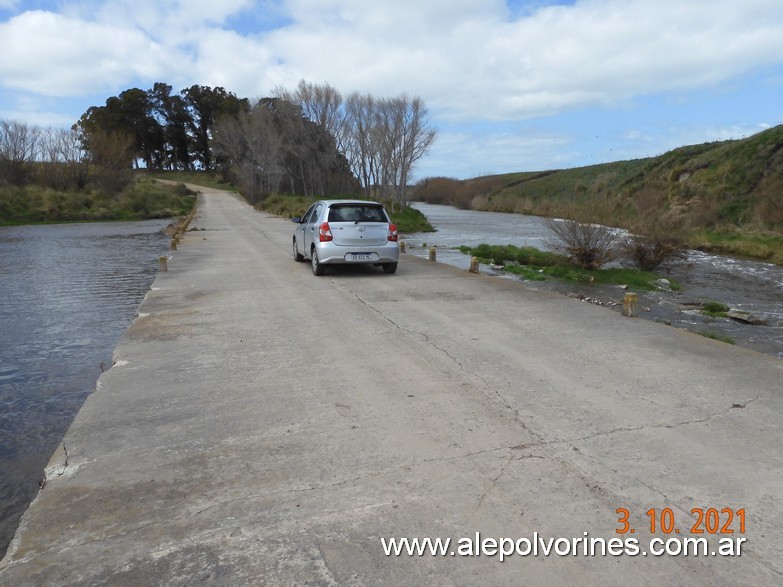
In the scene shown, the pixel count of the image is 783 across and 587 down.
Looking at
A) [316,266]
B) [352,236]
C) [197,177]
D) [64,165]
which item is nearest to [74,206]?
[64,165]

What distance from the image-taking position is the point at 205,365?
6.05 meters

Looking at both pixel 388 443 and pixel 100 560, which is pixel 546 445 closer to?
pixel 388 443

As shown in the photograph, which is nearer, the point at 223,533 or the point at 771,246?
the point at 223,533

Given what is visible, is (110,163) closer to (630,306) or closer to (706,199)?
(706,199)

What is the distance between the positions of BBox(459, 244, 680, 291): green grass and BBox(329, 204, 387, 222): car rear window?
5.62 metres

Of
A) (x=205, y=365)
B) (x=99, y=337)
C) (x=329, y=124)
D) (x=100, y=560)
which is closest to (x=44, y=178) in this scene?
(x=329, y=124)

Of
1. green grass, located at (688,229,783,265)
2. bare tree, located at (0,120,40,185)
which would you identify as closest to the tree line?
bare tree, located at (0,120,40,185)

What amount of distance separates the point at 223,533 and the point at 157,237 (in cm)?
2900

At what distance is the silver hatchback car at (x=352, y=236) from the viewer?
12.1m

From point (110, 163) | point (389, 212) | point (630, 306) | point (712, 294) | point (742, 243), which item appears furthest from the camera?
point (110, 163)

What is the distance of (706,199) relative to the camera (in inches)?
1346

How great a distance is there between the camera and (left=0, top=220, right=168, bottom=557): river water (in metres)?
4.57

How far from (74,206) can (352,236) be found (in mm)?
40999

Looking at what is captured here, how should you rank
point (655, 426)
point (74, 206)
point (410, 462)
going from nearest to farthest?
1. point (410, 462)
2. point (655, 426)
3. point (74, 206)
